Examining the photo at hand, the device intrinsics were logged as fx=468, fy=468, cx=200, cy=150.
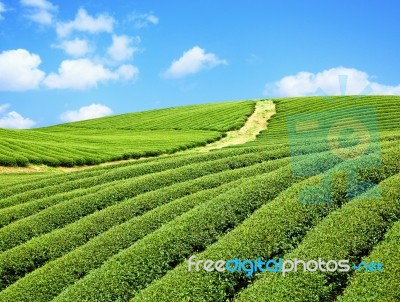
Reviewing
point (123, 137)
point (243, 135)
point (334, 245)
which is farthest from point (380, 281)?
point (123, 137)

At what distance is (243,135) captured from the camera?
64.4 m

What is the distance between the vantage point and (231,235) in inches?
626

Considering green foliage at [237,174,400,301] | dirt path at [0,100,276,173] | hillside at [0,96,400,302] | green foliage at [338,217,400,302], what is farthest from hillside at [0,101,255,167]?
green foliage at [338,217,400,302]

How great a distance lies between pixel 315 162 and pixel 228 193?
524cm

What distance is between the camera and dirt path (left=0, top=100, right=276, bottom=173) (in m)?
43.6

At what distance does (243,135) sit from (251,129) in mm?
3988

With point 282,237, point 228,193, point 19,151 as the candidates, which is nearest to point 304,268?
point 282,237

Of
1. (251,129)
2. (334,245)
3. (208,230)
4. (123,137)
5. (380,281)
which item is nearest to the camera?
(380,281)

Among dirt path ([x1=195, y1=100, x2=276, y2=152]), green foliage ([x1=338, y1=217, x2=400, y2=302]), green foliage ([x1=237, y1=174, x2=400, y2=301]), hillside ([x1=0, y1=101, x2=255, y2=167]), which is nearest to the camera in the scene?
green foliage ([x1=338, y1=217, x2=400, y2=302])

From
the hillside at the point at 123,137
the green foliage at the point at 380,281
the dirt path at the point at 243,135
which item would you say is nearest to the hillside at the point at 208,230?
the green foliage at the point at 380,281

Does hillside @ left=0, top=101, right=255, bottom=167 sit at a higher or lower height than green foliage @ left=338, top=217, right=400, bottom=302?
higher

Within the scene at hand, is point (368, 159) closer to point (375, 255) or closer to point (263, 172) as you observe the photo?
point (263, 172)

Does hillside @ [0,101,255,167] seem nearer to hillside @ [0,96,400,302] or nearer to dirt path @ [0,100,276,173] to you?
dirt path @ [0,100,276,173]

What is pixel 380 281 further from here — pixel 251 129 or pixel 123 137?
pixel 123 137
